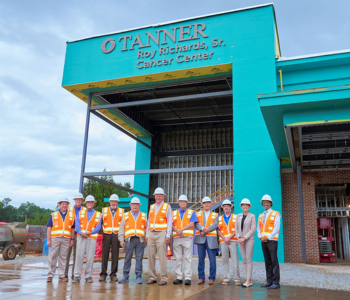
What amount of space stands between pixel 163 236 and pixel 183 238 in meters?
0.53

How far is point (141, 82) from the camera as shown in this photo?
21000mm

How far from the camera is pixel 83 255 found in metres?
8.77

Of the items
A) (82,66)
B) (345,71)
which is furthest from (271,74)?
(82,66)

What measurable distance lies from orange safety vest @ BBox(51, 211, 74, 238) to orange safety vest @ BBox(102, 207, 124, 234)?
2.84 feet

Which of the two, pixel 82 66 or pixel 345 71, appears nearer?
pixel 345 71

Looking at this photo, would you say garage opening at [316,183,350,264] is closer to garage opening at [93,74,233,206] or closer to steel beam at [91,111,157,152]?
garage opening at [93,74,233,206]

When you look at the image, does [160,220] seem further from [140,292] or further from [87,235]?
[87,235]

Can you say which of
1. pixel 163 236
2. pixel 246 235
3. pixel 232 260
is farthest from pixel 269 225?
pixel 163 236

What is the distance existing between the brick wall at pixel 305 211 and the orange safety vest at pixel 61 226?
11289 millimetres

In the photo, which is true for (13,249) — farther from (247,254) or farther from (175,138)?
(175,138)

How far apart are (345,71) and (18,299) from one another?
17542 mm

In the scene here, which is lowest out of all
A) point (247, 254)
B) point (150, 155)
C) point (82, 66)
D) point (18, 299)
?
point (18, 299)

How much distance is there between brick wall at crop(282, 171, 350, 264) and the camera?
16.1 meters

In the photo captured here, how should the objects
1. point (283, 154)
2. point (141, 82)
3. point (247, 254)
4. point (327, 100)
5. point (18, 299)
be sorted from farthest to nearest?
point (141, 82) < point (283, 154) < point (327, 100) < point (247, 254) < point (18, 299)
